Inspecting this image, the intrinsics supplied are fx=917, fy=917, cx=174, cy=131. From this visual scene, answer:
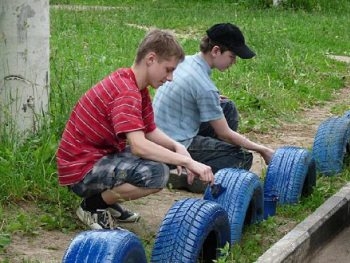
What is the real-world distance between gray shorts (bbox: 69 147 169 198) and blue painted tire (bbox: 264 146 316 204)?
127 cm

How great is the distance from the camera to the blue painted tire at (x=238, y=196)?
217 inches

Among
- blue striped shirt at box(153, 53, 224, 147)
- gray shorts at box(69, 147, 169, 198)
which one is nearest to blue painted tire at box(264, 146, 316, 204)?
blue striped shirt at box(153, 53, 224, 147)

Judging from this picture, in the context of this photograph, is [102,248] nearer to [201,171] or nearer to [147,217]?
[201,171]

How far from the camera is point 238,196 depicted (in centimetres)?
556

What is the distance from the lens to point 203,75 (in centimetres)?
638

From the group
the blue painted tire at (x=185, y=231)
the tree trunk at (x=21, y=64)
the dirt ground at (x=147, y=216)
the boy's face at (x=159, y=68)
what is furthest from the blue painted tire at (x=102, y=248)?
the tree trunk at (x=21, y=64)

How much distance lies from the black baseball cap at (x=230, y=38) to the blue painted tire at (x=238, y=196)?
1.00 meters

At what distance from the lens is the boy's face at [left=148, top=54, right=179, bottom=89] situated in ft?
17.3

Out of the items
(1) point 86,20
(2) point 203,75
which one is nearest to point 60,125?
(2) point 203,75

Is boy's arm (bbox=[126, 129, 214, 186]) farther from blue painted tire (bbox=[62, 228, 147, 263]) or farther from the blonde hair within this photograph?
blue painted tire (bbox=[62, 228, 147, 263])

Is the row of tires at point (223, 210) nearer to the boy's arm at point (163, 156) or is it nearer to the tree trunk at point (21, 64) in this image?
the boy's arm at point (163, 156)

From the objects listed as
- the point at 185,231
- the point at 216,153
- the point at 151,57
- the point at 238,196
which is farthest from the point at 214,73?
the point at 185,231

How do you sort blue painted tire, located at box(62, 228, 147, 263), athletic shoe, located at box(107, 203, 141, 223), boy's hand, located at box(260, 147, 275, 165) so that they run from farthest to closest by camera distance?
boy's hand, located at box(260, 147, 275, 165) → athletic shoe, located at box(107, 203, 141, 223) → blue painted tire, located at box(62, 228, 147, 263)

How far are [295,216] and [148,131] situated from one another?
50.7 inches
